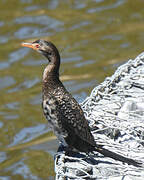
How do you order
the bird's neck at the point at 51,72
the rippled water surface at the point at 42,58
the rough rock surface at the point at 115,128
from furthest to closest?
1. the rippled water surface at the point at 42,58
2. the bird's neck at the point at 51,72
3. the rough rock surface at the point at 115,128

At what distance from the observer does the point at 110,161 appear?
9.96ft

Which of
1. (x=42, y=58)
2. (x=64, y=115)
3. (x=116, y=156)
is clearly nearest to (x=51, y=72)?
(x=64, y=115)

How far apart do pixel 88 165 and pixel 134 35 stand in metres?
4.29

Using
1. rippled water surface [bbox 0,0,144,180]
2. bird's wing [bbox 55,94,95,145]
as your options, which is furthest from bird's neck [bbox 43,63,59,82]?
rippled water surface [bbox 0,0,144,180]

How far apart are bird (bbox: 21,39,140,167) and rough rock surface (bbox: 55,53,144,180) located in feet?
0.19

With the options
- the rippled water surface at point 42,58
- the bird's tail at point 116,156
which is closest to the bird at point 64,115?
the bird's tail at point 116,156

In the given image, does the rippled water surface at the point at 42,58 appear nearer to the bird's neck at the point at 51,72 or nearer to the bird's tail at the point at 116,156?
the bird's neck at the point at 51,72

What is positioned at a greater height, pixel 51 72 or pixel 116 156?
pixel 51 72

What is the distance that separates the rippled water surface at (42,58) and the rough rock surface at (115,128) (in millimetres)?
1105

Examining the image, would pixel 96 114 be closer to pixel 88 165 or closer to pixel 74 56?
pixel 88 165

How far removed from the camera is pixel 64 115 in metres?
3.19

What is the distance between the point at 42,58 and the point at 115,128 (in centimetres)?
348

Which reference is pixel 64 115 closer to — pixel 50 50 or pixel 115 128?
pixel 115 128

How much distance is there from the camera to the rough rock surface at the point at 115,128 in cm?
288
